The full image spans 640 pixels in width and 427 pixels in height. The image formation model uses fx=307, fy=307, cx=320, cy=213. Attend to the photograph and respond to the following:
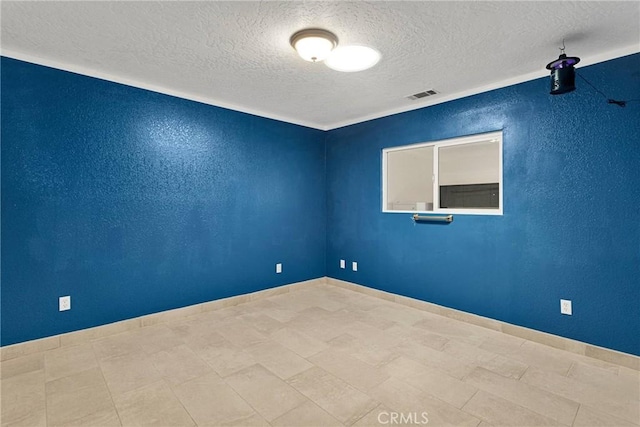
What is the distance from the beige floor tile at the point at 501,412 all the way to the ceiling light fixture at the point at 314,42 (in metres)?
2.56

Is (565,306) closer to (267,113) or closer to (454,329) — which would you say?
(454,329)

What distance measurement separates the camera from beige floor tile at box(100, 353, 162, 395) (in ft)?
7.00

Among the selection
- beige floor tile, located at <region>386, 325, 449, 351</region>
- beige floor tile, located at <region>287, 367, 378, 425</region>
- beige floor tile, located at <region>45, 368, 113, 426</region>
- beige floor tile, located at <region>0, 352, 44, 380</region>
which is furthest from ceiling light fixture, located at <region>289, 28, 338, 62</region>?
beige floor tile, located at <region>0, 352, 44, 380</region>

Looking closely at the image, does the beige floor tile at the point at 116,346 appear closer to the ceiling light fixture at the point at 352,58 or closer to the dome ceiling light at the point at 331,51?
the dome ceiling light at the point at 331,51

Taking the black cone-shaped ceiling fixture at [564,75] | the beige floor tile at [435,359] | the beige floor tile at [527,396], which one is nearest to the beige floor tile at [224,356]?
the beige floor tile at [435,359]

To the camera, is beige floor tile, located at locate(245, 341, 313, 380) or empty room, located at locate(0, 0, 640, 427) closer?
empty room, located at locate(0, 0, 640, 427)

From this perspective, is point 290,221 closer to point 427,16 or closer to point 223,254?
point 223,254

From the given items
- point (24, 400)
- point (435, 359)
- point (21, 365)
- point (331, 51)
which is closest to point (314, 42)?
point (331, 51)

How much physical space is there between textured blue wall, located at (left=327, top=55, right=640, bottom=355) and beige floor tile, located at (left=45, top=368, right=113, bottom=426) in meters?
3.16

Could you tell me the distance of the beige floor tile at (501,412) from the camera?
1.77 meters

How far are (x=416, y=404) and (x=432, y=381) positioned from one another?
32 cm

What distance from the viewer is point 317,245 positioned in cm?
485

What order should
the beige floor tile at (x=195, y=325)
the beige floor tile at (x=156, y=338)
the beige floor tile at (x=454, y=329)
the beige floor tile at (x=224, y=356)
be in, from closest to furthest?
1. the beige floor tile at (x=224, y=356)
2. the beige floor tile at (x=156, y=338)
3. the beige floor tile at (x=454, y=329)
4. the beige floor tile at (x=195, y=325)

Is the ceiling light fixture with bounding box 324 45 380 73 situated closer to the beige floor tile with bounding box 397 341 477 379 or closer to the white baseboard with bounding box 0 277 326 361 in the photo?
the beige floor tile with bounding box 397 341 477 379
